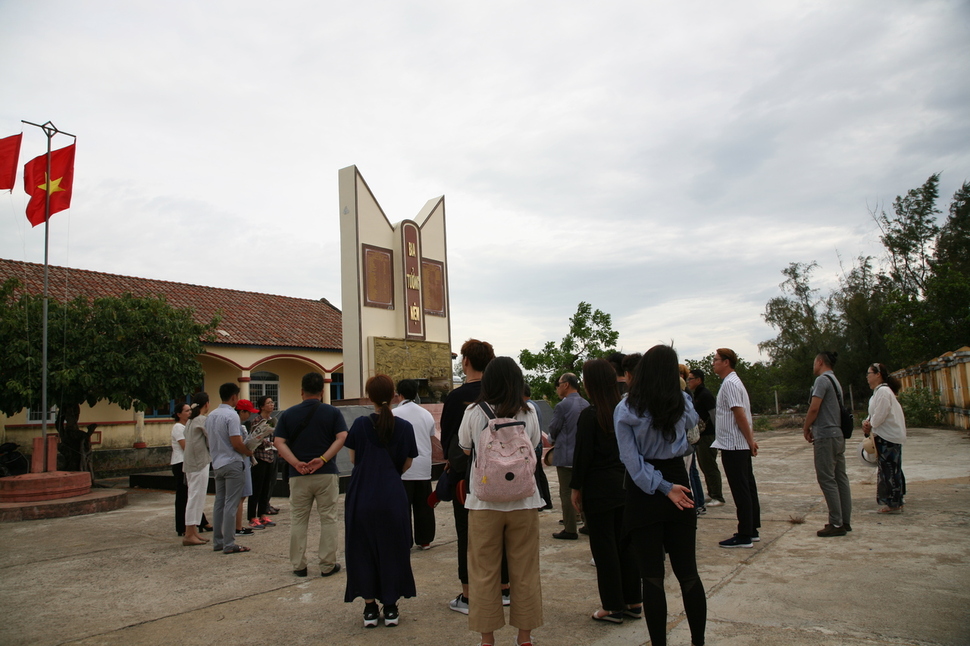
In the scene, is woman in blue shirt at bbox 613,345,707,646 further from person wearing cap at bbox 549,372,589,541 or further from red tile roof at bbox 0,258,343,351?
red tile roof at bbox 0,258,343,351

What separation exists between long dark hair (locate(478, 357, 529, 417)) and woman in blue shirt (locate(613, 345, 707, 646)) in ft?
1.72

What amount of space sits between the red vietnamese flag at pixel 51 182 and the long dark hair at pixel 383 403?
30.7 feet

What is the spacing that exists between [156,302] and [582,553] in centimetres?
1112

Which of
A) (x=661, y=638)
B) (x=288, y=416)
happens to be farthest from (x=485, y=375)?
(x=288, y=416)

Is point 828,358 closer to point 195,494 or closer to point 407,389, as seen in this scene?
point 407,389

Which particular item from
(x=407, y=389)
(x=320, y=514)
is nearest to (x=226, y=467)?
(x=320, y=514)

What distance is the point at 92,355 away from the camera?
12.1 m

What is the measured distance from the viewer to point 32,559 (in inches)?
245

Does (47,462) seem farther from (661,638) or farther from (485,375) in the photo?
(661,638)

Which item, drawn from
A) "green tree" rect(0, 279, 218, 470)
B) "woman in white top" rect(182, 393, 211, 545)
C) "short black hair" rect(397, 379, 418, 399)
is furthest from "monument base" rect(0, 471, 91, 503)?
"short black hair" rect(397, 379, 418, 399)

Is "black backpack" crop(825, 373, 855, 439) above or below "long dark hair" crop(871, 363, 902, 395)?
below

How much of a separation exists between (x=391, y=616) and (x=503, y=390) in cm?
158

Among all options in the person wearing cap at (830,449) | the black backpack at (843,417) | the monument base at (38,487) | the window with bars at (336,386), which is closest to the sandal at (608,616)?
the person wearing cap at (830,449)

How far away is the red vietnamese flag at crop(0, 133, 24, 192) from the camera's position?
10.5m
